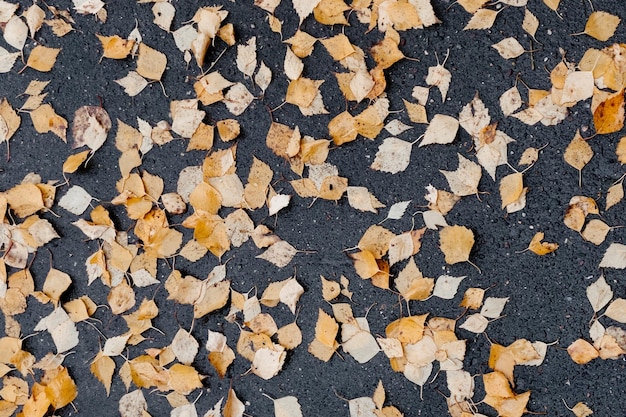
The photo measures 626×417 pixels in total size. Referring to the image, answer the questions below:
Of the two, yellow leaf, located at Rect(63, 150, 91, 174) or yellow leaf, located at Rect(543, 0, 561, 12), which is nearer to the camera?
yellow leaf, located at Rect(543, 0, 561, 12)

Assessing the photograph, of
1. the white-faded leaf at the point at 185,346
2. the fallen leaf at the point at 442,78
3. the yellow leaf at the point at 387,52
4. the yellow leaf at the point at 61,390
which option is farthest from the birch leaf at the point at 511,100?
the yellow leaf at the point at 61,390

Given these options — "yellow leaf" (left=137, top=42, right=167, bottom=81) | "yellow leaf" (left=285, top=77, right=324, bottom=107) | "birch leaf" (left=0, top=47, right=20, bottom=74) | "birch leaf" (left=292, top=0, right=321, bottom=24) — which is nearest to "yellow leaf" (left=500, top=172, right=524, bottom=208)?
"yellow leaf" (left=285, top=77, right=324, bottom=107)

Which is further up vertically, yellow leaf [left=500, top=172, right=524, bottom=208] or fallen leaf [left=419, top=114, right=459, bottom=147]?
fallen leaf [left=419, top=114, right=459, bottom=147]

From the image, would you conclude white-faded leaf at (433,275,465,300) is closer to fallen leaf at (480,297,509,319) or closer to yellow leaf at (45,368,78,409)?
fallen leaf at (480,297,509,319)

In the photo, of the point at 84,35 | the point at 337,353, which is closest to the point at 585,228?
the point at 337,353

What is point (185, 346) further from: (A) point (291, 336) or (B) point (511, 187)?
(B) point (511, 187)

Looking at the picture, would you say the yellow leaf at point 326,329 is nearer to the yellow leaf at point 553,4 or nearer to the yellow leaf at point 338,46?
the yellow leaf at point 338,46
